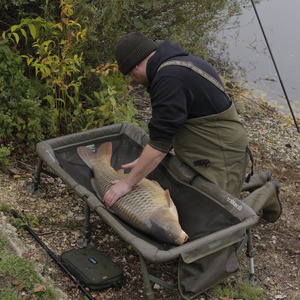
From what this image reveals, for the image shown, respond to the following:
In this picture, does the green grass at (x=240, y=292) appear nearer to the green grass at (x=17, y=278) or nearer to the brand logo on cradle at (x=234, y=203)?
the brand logo on cradle at (x=234, y=203)

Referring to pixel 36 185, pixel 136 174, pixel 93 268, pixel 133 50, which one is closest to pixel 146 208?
pixel 136 174

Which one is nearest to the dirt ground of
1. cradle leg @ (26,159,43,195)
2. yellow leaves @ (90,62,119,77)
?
cradle leg @ (26,159,43,195)

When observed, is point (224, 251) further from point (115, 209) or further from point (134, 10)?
point (134, 10)

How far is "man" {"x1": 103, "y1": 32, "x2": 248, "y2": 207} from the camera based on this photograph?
296 cm

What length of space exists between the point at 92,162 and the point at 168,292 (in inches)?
47.9

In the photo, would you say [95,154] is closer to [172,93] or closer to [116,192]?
[116,192]

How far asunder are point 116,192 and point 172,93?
0.77m

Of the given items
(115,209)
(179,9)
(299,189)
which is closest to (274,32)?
(179,9)

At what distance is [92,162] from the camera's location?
367 centimetres

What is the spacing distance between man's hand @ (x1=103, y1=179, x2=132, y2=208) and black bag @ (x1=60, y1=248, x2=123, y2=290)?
351 millimetres

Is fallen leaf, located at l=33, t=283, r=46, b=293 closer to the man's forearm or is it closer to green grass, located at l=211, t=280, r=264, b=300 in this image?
the man's forearm

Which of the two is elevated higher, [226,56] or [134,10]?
[134,10]

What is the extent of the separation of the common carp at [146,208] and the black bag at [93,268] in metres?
0.30

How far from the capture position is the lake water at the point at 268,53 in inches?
320
